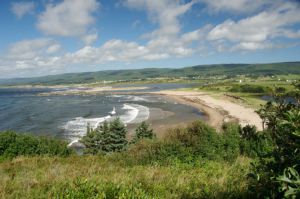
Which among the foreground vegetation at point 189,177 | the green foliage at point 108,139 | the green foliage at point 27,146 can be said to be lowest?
the green foliage at point 108,139

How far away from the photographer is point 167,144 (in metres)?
12.6

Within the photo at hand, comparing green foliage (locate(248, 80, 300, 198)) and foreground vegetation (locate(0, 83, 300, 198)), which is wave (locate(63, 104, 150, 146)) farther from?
green foliage (locate(248, 80, 300, 198))

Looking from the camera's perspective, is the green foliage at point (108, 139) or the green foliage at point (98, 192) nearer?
the green foliage at point (98, 192)

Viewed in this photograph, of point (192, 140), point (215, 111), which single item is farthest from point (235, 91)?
point (192, 140)

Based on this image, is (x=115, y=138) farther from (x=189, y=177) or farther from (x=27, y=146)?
(x=189, y=177)

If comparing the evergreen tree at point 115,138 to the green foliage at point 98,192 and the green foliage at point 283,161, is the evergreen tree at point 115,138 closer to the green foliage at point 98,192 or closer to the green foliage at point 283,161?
the green foliage at point 98,192

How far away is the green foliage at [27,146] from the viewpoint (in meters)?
19.6

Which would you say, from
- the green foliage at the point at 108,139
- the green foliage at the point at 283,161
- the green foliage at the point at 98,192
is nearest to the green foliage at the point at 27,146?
the green foliage at the point at 108,139

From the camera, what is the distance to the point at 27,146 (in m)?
20.4

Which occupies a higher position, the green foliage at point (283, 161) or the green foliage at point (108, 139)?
the green foliage at point (283, 161)

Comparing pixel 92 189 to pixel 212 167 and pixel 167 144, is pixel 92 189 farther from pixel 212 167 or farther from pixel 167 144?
pixel 167 144

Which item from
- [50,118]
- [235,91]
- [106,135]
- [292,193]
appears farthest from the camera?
[235,91]

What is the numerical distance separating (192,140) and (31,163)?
773 cm

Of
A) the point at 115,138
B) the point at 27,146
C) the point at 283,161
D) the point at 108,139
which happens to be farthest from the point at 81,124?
the point at 283,161
